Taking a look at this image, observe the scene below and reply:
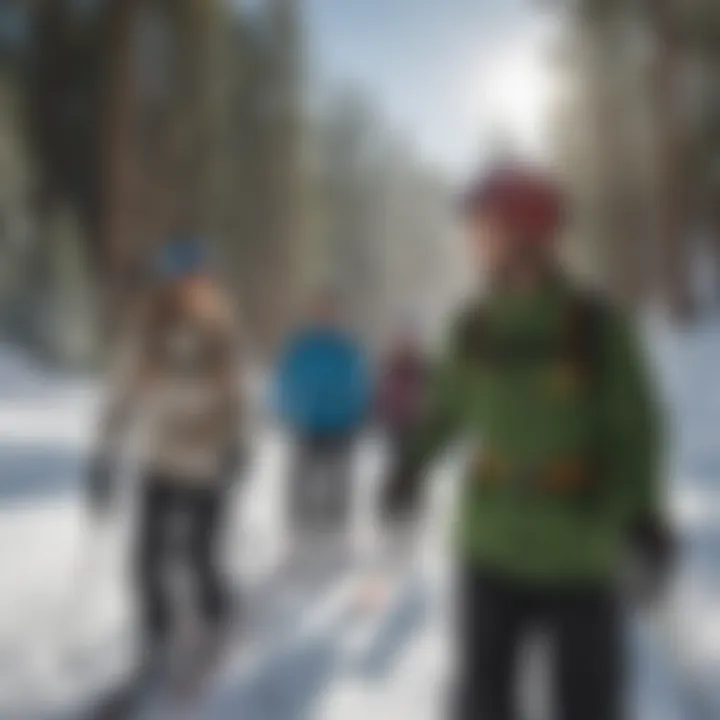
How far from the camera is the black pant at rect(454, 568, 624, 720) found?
835 millimetres

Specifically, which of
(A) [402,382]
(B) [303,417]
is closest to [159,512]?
(B) [303,417]

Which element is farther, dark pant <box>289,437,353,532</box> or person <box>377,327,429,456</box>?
dark pant <box>289,437,353,532</box>

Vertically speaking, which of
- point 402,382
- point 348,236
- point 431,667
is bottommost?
point 431,667

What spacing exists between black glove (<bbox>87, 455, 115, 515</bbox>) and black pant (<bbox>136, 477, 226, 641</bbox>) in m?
0.04

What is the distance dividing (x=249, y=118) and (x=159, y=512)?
41 cm

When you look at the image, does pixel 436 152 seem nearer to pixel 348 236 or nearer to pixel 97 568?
pixel 348 236

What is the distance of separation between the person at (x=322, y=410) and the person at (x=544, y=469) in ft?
0.66

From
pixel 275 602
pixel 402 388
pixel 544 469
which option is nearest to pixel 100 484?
pixel 275 602

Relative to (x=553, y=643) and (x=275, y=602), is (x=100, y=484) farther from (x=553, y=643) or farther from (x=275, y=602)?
(x=553, y=643)

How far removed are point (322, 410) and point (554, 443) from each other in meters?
0.32

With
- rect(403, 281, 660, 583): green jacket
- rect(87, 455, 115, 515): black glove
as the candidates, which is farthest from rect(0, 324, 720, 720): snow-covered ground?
rect(403, 281, 660, 583): green jacket

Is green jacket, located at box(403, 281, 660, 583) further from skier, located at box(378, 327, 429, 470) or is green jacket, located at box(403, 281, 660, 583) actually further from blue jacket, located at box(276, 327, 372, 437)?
blue jacket, located at box(276, 327, 372, 437)

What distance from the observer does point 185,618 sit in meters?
1.11

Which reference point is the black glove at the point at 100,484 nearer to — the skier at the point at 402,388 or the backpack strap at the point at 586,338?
the skier at the point at 402,388
